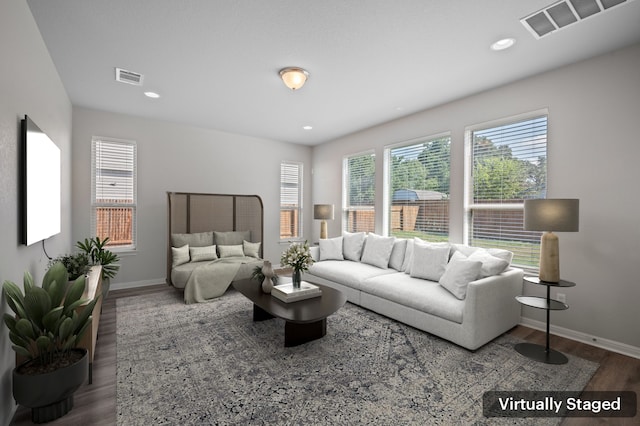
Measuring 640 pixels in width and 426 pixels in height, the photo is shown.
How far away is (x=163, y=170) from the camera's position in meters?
4.97

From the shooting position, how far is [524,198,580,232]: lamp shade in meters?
2.46

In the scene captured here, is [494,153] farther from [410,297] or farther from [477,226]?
[410,297]

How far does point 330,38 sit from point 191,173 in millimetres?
3730

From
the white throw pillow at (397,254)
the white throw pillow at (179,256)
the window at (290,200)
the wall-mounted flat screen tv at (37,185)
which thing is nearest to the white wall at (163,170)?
the window at (290,200)

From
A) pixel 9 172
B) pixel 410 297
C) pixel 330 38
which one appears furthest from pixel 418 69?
pixel 9 172

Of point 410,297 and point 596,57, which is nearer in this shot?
point 596,57

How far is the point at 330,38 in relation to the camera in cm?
252

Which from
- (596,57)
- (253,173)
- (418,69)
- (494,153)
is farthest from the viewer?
(253,173)

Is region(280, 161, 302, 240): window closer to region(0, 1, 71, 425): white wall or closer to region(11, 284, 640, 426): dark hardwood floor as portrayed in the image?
region(11, 284, 640, 426): dark hardwood floor

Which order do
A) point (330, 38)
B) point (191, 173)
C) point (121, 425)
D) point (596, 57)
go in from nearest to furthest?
point (121, 425), point (330, 38), point (596, 57), point (191, 173)

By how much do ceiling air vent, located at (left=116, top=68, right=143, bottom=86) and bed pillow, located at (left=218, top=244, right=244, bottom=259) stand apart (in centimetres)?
264

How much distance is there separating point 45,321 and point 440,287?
3317 millimetres

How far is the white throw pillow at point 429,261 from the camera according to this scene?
3440 mm

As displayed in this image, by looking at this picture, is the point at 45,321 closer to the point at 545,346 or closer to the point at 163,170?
the point at 163,170
